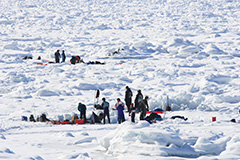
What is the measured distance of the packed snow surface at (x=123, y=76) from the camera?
28.3ft

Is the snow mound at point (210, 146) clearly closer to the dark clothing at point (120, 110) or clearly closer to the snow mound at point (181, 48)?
the dark clothing at point (120, 110)

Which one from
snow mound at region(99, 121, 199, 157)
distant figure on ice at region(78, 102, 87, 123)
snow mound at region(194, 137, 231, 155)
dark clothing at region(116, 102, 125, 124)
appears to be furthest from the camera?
distant figure on ice at region(78, 102, 87, 123)

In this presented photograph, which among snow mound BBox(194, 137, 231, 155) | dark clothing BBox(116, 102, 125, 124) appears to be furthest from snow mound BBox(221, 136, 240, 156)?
dark clothing BBox(116, 102, 125, 124)

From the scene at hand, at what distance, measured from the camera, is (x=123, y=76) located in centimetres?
2414

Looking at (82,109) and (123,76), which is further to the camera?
(123,76)

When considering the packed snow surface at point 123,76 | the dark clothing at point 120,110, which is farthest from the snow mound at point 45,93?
the dark clothing at point 120,110

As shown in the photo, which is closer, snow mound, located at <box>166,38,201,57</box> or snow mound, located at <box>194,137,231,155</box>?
snow mound, located at <box>194,137,231,155</box>

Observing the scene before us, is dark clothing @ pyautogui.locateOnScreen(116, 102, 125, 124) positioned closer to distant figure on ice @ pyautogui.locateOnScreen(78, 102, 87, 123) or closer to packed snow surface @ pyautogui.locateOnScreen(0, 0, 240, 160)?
packed snow surface @ pyautogui.locateOnScreen(0, 0, 240, 160)

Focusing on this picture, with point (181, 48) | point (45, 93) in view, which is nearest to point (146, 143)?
point (45, 93)

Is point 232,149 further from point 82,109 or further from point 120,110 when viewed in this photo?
point 82,109

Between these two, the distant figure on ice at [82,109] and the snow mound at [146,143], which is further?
the distant figure on ice at [82,109]

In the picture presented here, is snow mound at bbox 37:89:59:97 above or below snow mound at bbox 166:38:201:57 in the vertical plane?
below

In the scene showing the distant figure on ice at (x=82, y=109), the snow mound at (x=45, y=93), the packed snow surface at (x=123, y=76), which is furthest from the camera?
the snow mound at (x=45, y=93)

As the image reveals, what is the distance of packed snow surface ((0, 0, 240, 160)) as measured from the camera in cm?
862
